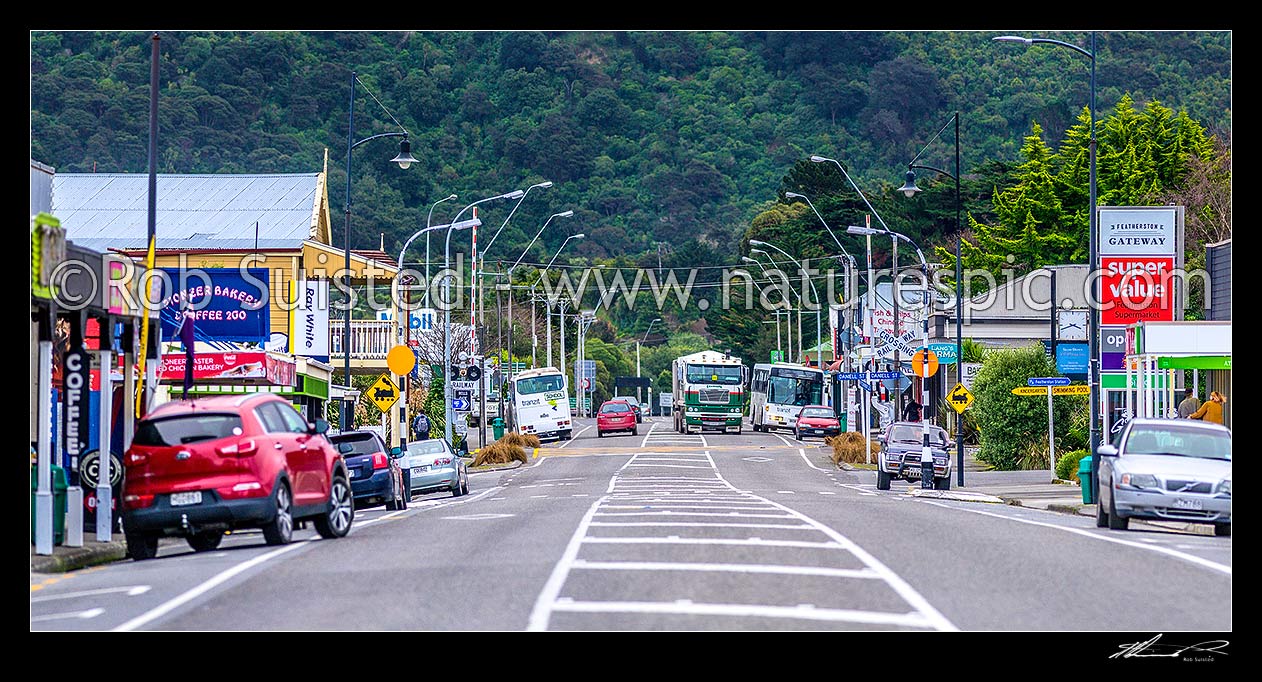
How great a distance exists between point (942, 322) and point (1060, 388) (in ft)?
90.8

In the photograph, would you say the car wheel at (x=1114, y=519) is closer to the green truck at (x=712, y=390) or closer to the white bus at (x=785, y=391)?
the white bus at (x=785, y=391)

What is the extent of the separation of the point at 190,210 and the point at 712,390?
119ft

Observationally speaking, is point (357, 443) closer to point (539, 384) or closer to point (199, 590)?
point (199, 590)

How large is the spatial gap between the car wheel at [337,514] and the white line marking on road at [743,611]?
28.6 ft

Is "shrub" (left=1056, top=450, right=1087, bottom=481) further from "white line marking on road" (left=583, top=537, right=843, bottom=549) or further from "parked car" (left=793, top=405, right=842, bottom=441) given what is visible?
"parked car" (left=793, top=405, right=842, bottom=441)

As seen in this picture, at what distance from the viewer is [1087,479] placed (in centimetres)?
2989

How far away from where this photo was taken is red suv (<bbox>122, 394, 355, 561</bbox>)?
63.6 ft

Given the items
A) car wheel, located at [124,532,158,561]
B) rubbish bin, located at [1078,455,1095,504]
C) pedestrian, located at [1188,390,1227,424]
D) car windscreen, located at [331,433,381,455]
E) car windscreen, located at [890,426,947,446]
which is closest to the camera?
car wheel, located at [124,532,158,561]

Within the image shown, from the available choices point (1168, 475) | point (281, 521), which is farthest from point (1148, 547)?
point (281, 521)

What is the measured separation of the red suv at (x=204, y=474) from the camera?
1938 cm

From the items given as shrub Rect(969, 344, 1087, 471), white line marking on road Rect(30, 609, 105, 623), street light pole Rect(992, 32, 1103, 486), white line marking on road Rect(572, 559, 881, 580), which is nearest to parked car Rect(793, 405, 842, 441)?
shrub Rect(969, 344, 1087, 471)

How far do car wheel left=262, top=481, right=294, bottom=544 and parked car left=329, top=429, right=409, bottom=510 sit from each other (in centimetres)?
1045
